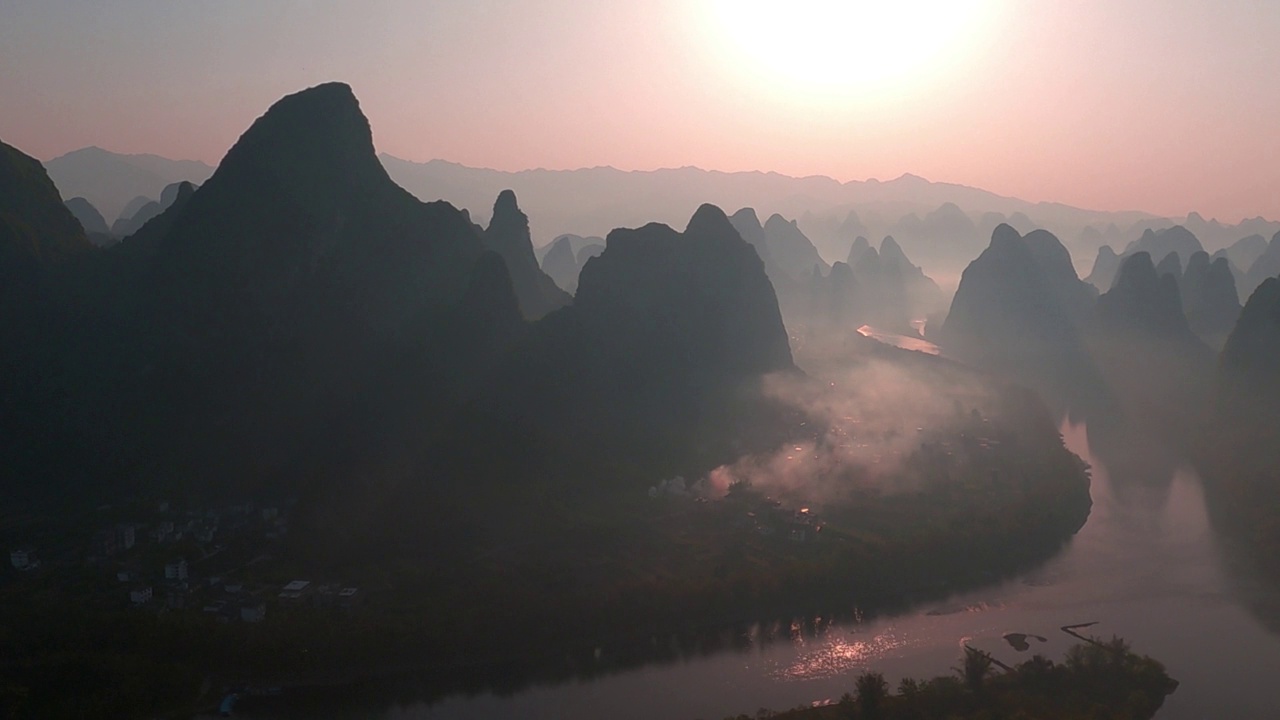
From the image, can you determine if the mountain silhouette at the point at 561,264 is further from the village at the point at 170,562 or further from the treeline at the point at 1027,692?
the treeline at the point at 1027,692

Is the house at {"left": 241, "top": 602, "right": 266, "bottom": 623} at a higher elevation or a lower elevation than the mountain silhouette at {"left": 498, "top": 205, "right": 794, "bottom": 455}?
lower

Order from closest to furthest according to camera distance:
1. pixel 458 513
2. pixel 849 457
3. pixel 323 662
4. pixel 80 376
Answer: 1. pixel 323 662
2. pixel 458 513
3. pixel 80 376
4. pixel 849 457

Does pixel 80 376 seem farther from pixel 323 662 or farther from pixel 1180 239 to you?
pixel 1180 239

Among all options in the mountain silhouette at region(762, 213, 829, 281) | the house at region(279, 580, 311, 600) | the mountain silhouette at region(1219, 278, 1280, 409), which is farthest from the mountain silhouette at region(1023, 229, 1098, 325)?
the house at region(279, 580, 311, 600)

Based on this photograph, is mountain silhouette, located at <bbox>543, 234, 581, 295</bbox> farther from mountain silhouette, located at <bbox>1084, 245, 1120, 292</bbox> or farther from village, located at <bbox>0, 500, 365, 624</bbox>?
village, located at <bbox>0, 500, 365, 624</bbox>

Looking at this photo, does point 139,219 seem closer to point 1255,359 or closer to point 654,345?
point 654,345

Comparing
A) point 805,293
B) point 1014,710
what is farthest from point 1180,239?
point 1014,710

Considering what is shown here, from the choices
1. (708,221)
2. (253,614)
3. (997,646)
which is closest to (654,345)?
(708,221)
